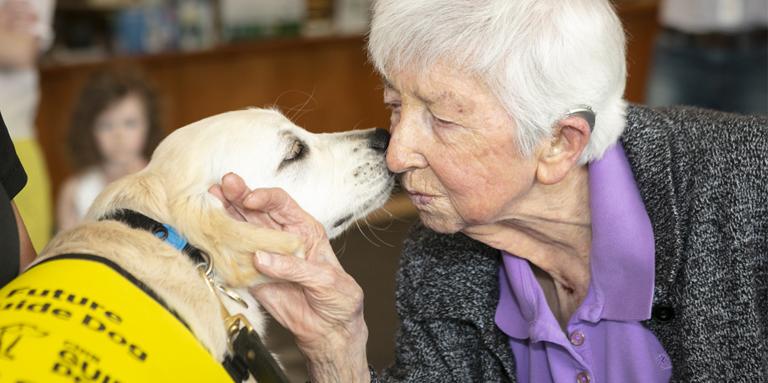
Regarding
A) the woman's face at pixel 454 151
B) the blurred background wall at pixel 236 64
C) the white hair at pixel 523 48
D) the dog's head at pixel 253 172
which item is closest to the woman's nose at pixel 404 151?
the woman's face at pixel 454 151

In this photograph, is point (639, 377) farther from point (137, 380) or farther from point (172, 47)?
point (172, 47)

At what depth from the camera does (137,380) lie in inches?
51.4

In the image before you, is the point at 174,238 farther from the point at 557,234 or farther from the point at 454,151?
the point at 557,234

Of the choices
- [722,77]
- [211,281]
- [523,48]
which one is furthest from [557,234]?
[722,77]

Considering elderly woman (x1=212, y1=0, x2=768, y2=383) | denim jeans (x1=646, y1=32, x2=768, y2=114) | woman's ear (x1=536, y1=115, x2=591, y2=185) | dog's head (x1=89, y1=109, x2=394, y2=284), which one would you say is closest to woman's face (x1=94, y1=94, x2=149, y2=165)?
dog's head (x1=89, y1=109, x2=394, y2=284)

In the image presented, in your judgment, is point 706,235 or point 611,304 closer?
point 706,235

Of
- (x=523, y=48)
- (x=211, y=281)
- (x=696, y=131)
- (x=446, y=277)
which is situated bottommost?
(x=446, y=277)

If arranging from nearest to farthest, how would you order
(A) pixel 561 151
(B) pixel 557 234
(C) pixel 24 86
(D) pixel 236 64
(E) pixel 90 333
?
(E) pixel 90 333, (A) pixel 561 151, (B) pixel 557 234, (C) pixel 24 86, (D) pixel 236 64

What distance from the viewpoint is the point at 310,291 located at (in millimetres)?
1607

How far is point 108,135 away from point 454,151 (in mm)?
2499

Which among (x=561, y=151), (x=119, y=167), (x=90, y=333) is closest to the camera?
(x=90, y=333)

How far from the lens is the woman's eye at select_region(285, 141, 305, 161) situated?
1.81 m

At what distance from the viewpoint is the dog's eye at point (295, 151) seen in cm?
181

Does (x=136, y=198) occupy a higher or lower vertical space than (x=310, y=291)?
higher
